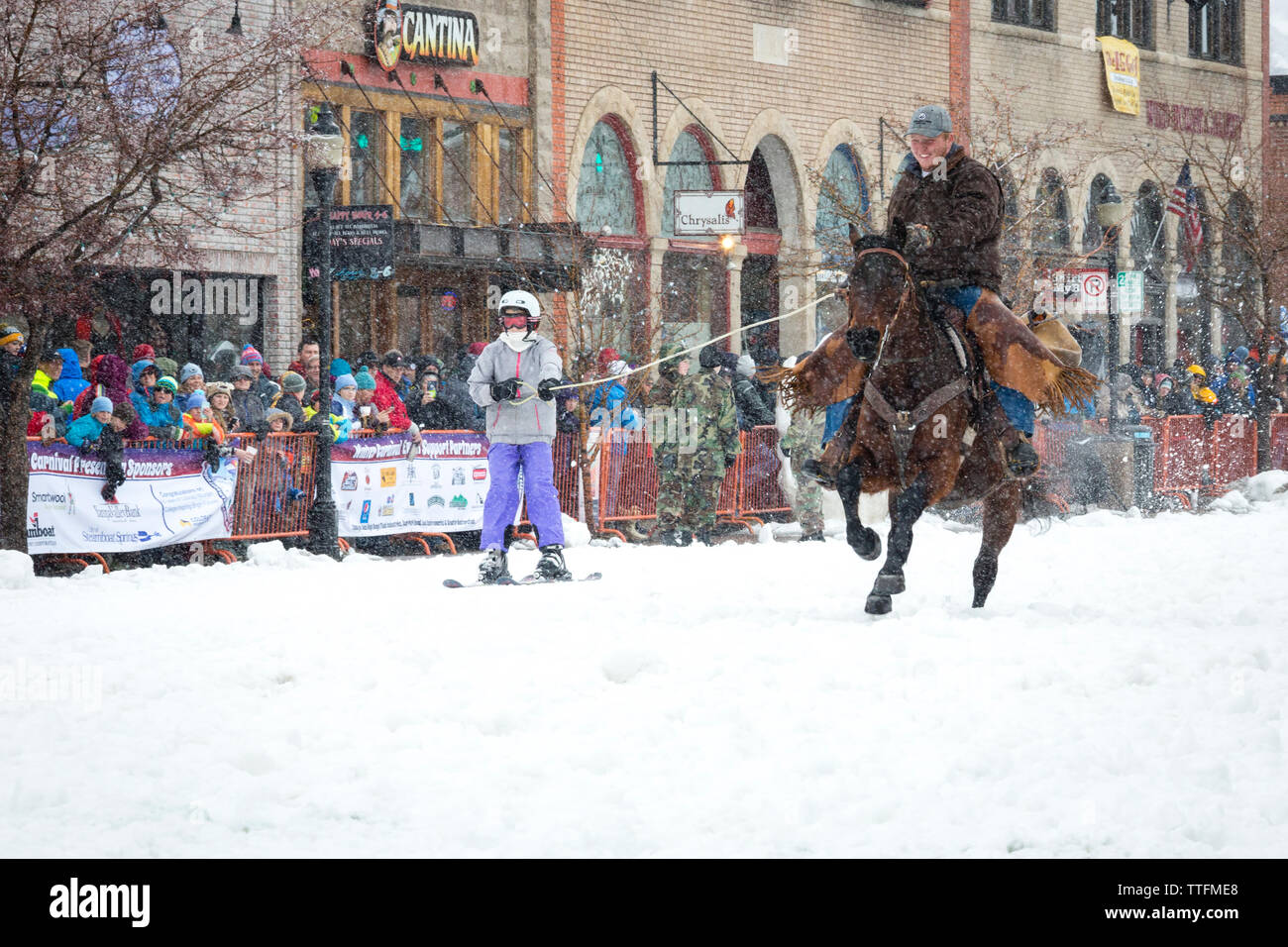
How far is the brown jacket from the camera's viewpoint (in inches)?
360

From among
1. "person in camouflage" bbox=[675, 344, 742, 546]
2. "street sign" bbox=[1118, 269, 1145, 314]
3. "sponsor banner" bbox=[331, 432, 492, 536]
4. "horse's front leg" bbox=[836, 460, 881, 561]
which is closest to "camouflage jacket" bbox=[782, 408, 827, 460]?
"person in camouflage" bbox=[675, 344, 742, 546]

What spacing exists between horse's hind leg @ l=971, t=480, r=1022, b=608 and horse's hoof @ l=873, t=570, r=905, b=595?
0.63 m

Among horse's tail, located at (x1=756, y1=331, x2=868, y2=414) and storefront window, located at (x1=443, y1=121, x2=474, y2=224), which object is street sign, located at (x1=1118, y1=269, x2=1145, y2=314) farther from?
horse's tail, located at (x1=756, y1=331, x2=868, y2=414)

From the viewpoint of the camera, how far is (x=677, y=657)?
777 centimetres

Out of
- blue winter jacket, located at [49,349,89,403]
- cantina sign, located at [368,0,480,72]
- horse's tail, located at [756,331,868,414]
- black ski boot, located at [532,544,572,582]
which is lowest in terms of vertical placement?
black ski boot, located at [532,544,572,582]

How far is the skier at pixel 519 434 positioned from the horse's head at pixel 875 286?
370 cm

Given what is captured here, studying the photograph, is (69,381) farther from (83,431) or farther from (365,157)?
(365,157)

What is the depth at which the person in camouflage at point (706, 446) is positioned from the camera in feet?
54.3

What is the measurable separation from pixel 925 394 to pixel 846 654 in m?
1.87

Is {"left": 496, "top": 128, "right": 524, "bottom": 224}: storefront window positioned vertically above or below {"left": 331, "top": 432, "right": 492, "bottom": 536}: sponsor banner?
above

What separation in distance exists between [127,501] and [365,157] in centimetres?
1038

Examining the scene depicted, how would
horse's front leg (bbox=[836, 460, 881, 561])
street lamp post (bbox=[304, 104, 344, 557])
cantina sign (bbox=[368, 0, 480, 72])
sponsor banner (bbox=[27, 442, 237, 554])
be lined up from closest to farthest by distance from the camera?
horse's front leg (bbox=[836, 460, 881, 561]) < sponsor banner (bbox=[27, 442, 237, 554]) < street lamp post (bbox=[304, 104, 344, 557]) < cantina sign (bbox=[368, 0, 480, 72])

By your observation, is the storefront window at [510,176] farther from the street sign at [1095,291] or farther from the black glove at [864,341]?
the black glove at [864,341]
